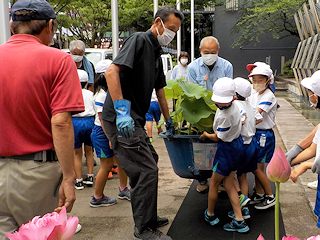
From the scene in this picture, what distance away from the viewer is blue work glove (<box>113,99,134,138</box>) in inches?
127

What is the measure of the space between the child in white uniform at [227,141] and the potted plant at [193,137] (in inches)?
5.8

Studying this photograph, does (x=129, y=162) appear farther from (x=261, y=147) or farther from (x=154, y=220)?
(x=261, y=147)

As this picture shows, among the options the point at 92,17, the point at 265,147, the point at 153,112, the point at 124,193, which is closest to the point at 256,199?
the point at 265,147

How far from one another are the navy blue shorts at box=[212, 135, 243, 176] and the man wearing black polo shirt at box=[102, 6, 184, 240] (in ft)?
2.09

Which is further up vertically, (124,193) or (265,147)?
(265,147)

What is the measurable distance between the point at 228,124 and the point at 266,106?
3.60 feet

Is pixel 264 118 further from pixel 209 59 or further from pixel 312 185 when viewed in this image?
pixel 312 185

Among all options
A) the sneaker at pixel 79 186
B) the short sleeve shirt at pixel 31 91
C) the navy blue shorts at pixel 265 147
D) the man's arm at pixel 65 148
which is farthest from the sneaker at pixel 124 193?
the short sleeve shirt at pixel 31 91

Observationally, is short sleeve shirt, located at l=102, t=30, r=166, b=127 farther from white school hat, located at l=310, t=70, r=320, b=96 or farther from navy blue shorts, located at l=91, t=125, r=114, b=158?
white school hat, located at l=310, t=70, r=320, b=96

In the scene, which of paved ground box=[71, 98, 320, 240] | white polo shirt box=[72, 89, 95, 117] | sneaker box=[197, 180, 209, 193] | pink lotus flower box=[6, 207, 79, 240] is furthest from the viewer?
white polo shirt box=[72, 89, 95, 117]

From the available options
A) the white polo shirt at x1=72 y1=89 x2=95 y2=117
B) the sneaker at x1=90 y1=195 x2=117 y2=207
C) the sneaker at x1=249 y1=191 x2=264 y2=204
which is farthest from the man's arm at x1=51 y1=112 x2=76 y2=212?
the white polo shirt at x1=72 y1=89 x2=95 y2=117

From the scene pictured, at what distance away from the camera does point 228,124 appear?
368 cm

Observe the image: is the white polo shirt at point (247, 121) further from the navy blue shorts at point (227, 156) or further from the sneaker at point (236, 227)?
the sneaker at point (236, 227)

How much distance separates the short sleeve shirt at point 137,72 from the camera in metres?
3.35
